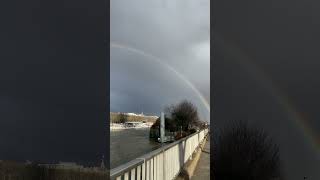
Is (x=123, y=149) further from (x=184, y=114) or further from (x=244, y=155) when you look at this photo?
(x=184, y=114)

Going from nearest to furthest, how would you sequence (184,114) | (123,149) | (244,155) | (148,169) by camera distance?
(148,169), (123,149), (244,155), (184,114)

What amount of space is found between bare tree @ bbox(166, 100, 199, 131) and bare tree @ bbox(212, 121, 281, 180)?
114cm

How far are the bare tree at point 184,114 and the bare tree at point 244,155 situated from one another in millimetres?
1138

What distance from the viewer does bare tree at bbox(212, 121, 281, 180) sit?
574cm

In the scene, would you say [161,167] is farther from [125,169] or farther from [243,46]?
[243,46]

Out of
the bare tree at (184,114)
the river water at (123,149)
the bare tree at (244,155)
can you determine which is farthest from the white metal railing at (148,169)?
the bare tree at (184,114)

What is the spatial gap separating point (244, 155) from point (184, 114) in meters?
2.95

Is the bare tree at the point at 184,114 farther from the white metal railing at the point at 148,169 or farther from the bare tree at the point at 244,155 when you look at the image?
the white metal railing at the point at 148,169

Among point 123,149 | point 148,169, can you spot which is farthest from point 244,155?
point 148,169

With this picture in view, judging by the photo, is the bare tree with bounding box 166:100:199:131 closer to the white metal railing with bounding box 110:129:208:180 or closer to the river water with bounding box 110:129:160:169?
the river water with bounding box 110:129:160:169

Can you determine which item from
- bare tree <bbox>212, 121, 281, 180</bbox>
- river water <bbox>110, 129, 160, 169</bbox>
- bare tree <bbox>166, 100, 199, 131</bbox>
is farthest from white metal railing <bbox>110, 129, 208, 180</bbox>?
bare tree <bbox>166, 100, 199, 131</bbox>

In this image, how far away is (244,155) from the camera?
20.3 feet
